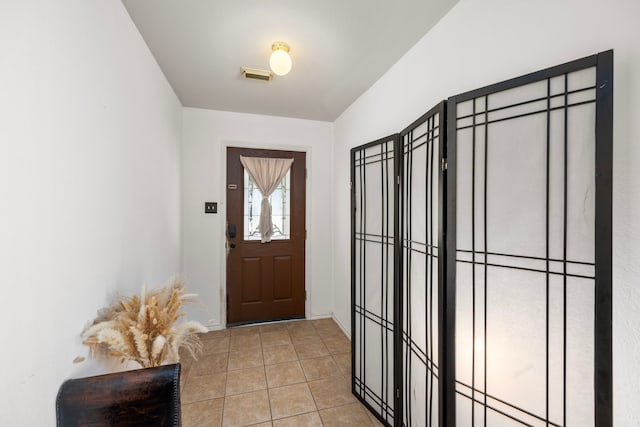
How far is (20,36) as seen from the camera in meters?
0.79

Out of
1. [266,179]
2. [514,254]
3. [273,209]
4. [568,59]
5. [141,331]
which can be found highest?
[568,59]

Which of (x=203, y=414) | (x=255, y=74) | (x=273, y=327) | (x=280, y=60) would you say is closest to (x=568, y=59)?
(x=280, y=60)

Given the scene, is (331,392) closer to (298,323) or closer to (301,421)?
(301,421)

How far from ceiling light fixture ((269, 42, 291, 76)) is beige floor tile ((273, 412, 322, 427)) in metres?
2.42

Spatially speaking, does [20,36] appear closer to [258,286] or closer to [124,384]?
[124,384]

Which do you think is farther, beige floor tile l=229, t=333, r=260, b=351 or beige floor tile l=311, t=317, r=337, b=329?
beige floor tile l=311, t=317, r=337, b=329

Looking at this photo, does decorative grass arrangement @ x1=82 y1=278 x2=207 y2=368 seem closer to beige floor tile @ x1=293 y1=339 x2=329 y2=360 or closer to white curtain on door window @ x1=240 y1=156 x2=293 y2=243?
beige floor tile @ x1=293 y1=339 x2=329 y2=360

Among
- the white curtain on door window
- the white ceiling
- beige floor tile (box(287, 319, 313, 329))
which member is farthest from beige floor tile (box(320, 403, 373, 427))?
the white ceiling

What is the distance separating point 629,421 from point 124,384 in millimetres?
1721

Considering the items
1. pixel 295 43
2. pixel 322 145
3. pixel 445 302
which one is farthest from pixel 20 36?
pixel 322 145

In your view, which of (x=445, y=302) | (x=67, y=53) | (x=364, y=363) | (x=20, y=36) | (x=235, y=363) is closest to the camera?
(x=20, y=36)

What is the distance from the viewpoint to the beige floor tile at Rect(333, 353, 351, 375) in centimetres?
241

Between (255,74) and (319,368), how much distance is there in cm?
268

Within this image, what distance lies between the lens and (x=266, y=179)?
3367 mm
